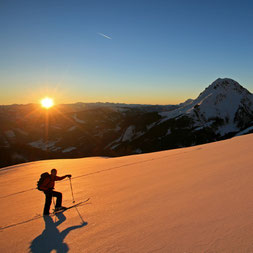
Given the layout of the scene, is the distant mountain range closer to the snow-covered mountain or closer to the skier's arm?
the snow-covered mountain

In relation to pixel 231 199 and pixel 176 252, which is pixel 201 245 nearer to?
pixel 176 252

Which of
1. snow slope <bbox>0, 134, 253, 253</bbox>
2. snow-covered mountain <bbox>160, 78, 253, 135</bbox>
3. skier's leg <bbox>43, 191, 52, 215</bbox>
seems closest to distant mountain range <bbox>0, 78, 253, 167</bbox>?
snow-covered mountain <bbox>160, 78, 253, 135</bbox>

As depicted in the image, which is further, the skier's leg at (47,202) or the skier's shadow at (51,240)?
the skier's leg at (47,202)

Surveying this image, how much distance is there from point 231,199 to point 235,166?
334 cm

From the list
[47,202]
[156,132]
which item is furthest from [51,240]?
[156,132]

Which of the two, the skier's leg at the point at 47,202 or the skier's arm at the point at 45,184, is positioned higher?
the skier's arm at the point at 45,184

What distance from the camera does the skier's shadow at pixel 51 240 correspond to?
159 inches

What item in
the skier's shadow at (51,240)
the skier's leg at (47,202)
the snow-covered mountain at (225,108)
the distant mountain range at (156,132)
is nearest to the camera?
the skier's shadow at (51,240)

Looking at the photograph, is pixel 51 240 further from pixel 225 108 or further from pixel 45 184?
pixel 225 108

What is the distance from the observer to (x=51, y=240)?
444 cm

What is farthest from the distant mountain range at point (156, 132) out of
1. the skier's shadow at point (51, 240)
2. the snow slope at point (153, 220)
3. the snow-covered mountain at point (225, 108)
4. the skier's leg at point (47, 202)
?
the skier's shadow at point (51, 240)

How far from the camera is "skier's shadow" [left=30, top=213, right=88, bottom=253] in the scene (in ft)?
13.3

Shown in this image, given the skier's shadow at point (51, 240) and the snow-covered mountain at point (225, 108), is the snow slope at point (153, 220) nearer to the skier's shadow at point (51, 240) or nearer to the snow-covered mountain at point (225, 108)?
the skier's shadow at point (51, 240)

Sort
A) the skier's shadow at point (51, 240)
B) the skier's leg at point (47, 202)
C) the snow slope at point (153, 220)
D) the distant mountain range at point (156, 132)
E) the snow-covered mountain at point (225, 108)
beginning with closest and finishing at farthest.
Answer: the snow slope at point (153, 220) < the skier's shadow at point (51, 240) < the skier's leg at point (47, 202) < the distant mountain range at point (156, 132) < the snow-covered mountain at point (225, 108)
